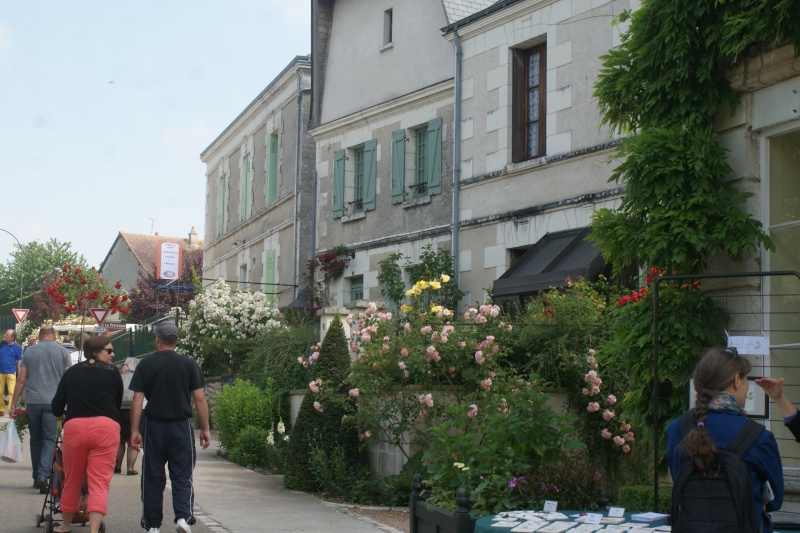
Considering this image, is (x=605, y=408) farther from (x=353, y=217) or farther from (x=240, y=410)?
(x=353, y=217)

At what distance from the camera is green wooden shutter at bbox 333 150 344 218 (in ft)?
76.0

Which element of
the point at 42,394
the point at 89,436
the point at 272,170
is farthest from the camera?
the point at 272,170

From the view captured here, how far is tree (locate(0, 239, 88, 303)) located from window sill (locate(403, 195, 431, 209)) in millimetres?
59291

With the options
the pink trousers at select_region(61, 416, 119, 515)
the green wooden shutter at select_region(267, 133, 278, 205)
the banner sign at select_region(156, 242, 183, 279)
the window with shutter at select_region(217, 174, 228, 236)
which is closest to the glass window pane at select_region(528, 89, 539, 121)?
the pink trousers at select_region(61, 416, 119, 515)

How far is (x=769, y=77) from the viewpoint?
714 cm

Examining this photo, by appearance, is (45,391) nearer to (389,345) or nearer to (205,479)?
(205,479)

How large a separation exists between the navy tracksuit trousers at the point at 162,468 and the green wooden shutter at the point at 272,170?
1998cm

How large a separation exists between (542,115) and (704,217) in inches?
424

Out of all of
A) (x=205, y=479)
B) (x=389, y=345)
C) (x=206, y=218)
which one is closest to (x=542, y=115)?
(x=389, y=345)

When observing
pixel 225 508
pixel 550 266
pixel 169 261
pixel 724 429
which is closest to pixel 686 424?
pixel 724 429

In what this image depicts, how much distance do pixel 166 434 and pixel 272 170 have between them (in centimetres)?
2048

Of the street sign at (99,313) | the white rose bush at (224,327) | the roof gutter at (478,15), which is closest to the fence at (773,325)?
the roof gutter at (478,15)

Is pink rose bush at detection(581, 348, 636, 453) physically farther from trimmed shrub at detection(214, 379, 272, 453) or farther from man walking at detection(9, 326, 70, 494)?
trimmed shrub at detection(214, 379, 272, 453)

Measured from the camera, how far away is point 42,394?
39.0 ft
